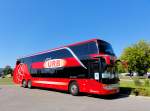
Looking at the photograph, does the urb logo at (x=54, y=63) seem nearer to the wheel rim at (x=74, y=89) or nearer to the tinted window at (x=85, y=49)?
the tinted window at (x=85, y=49)

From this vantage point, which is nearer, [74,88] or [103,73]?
[103,73]

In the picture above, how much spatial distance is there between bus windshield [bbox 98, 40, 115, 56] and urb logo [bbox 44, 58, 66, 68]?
4164 millimetres

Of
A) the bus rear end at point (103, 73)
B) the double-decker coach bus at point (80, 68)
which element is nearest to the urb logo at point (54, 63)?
the double-decker coach bus at point (80, 68)

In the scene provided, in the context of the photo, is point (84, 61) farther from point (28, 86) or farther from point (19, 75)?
point (19, 75)

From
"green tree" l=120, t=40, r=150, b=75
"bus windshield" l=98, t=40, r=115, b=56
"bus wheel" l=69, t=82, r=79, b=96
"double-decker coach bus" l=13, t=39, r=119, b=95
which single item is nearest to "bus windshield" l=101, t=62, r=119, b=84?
"double-decker coach bus" l=13, t=39, r=119, b=95

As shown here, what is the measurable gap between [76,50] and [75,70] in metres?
1.52

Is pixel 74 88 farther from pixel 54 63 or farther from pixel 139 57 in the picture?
pixel 139 57

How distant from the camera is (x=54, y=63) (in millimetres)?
23172

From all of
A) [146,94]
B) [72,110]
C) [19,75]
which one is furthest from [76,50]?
[19,75]

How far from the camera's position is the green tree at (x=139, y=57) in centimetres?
6862

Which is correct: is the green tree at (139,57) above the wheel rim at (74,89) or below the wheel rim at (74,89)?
above

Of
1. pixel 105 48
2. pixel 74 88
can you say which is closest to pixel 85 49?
pixel 105 48

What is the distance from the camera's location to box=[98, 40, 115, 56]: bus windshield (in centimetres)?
1838

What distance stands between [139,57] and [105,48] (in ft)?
171
